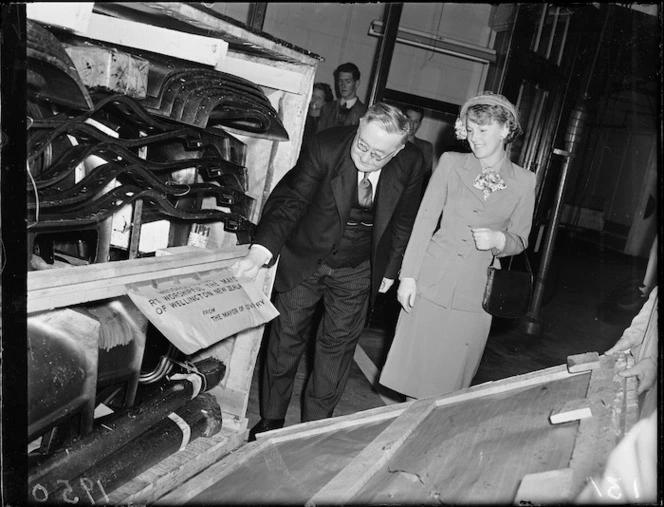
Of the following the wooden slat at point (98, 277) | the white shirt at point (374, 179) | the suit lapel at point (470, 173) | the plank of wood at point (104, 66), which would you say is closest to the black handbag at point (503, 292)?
the suit lapel at point (470, 173)

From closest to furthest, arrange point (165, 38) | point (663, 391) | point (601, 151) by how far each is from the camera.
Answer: point (663, 391)
point (165, 38)
point (601, 151)


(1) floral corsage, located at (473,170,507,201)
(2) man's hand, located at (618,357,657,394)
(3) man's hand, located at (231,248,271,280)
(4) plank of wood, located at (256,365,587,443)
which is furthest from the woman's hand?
(2) man's hand, located at (618,357,657,394)

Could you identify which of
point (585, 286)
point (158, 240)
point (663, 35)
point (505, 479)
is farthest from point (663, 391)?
point (585, 286)

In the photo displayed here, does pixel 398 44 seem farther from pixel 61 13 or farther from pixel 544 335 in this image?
pixel 61 13

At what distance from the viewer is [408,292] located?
2898 mm

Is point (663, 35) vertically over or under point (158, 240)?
over

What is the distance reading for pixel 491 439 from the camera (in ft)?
5.38

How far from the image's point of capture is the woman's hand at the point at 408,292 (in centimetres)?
289

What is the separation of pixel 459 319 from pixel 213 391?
1.27 m

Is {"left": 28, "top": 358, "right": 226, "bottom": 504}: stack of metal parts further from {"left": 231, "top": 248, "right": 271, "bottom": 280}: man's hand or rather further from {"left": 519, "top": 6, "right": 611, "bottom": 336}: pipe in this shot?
{"left": 519, "top": 6, "right": 611, "bottom": 336}: pipe

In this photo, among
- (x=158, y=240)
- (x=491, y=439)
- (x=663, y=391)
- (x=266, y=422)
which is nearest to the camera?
(x=663, y=391)

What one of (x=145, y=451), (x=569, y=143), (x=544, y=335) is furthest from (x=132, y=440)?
(x=544, y=335)

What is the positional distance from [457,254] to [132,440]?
5.36ft

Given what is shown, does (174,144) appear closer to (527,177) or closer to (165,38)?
(165,38)
